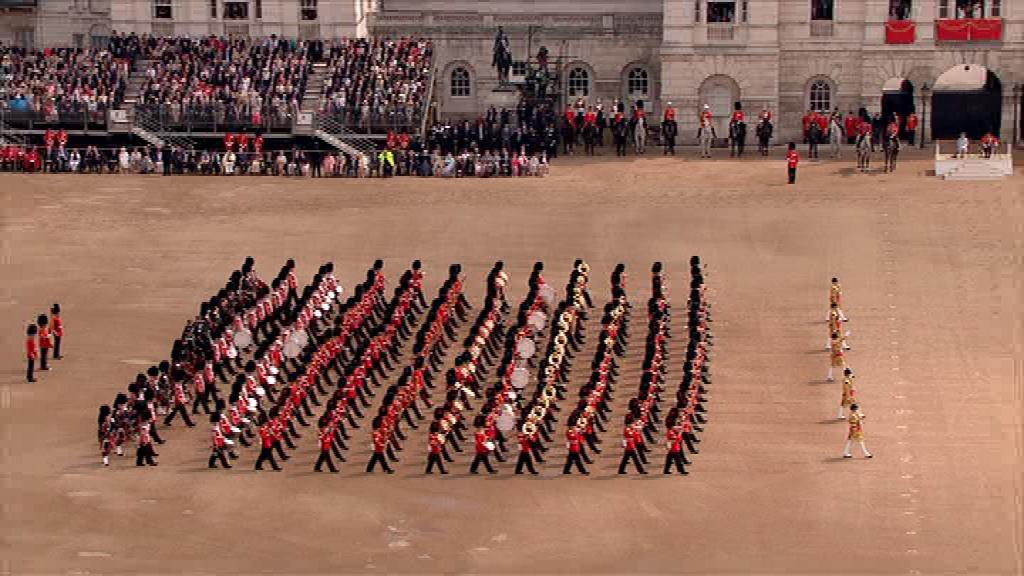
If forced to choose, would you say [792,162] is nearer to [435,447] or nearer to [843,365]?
[843,365]

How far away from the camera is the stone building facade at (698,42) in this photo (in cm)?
8856

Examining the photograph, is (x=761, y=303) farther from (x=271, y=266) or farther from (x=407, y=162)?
(x=407, y=162)

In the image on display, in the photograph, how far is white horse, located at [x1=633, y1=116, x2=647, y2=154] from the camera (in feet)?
287

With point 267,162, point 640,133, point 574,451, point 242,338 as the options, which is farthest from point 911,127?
point 574,451

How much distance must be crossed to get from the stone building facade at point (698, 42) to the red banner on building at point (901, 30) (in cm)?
3

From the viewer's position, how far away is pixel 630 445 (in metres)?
53.3

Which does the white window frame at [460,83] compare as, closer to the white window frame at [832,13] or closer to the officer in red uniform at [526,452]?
the white window frame at [832,13]

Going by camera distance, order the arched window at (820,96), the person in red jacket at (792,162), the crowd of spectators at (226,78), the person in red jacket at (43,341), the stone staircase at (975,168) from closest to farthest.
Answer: the person in red jacket at (43,341), the person in red jacket at (792,162), the stone staircase at (975,168), the crowd of spectators at (226,78), the arched window at (820,96)

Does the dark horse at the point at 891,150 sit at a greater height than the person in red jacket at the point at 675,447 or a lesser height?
greater

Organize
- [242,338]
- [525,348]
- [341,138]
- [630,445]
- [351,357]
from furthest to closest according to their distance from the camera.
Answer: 1. [341,138]
2. [351,357]
3. [242,338]
4. [525,348]
5. [630,445]

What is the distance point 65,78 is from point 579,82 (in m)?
17.7

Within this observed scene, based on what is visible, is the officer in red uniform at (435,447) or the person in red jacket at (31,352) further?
the person in red jacket at (31,352)

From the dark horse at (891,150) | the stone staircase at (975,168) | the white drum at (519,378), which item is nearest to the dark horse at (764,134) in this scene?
the dark horse at (891,150)

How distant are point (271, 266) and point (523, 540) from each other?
75.4 ft
